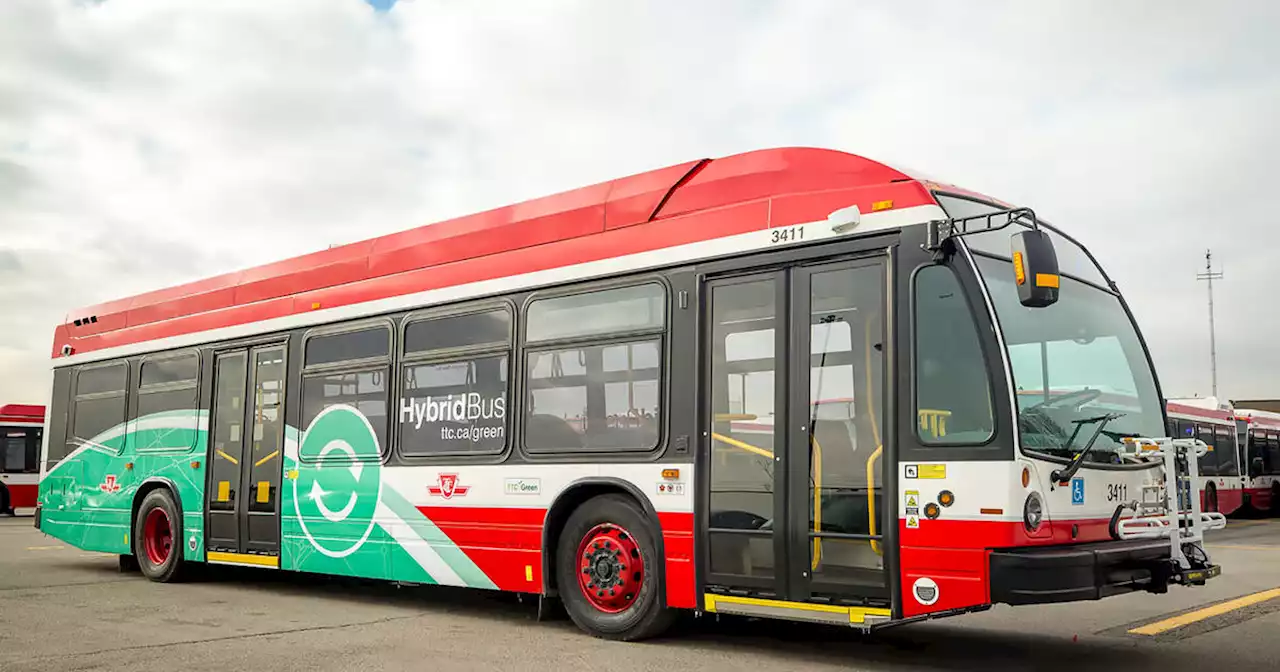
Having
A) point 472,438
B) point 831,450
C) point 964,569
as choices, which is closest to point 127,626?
point 472,438

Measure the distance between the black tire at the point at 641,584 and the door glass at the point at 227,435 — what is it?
16.3 ft

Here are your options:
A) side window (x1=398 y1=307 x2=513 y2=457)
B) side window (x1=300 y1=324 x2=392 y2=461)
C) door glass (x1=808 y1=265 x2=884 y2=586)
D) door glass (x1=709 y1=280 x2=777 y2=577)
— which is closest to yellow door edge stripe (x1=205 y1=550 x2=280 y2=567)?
side window (x1=300 y1=324 x2=392 y2=461)

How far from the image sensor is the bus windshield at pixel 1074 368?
6.65 metres

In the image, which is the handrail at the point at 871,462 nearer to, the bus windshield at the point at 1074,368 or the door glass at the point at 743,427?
the door glass at the point at 743,427

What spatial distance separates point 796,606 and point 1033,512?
5.22 feet

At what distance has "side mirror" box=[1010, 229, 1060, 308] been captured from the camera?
251 inches

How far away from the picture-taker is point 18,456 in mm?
30500

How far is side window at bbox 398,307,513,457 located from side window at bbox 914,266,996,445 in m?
3.70

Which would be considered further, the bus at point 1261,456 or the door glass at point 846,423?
the bus at point 1261,456

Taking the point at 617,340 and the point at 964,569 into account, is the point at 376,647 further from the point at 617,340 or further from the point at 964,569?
the point at 964,569

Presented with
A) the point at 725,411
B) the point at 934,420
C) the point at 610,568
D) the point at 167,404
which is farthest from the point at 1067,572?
the point at 167,404

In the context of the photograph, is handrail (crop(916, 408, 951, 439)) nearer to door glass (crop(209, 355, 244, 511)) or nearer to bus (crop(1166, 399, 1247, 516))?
door glass (crop(209, 355, 244, 511))

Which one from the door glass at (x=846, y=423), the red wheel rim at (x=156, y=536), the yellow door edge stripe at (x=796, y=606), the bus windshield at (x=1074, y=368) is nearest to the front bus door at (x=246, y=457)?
the red wheel rim at (x=156, y=536)

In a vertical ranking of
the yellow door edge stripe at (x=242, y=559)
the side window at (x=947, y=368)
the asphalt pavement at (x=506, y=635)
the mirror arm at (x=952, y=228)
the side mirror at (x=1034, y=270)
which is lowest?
the asphalt pavement at (x=506, y=635)
